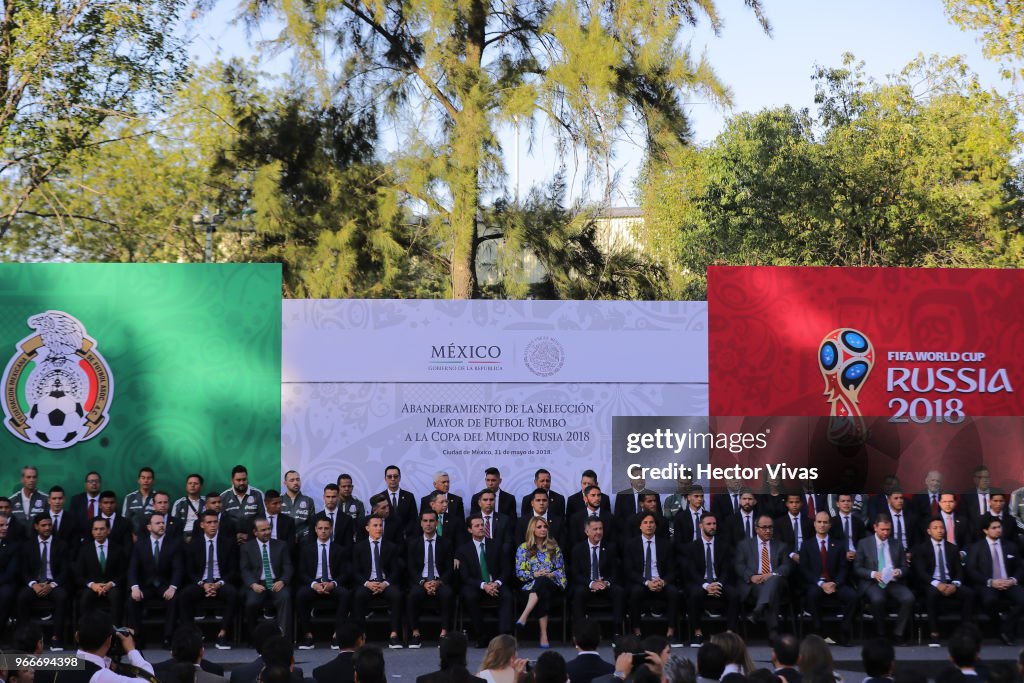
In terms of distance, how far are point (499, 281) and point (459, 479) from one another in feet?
22.7

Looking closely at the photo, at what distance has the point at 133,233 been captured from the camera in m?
23.2

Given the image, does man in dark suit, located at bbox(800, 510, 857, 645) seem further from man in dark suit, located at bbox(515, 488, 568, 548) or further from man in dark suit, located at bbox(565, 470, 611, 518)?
man in dark suit, located at bbox(515, 488, 568, 548)

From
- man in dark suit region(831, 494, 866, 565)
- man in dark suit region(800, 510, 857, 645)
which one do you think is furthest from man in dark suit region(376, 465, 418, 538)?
man in dark suit region(831, 494, 866, 565)

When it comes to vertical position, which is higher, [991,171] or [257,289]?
[991,171]

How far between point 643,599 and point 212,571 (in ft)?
13.1

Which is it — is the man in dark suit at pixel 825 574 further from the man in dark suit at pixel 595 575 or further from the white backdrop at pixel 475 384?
the white backdrop at pixel 475 384

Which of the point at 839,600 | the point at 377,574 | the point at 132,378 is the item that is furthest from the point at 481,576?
the point at 132,378

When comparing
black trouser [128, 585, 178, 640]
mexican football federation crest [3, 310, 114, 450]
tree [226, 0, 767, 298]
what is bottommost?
black trouser [128, 585, 178, 640]

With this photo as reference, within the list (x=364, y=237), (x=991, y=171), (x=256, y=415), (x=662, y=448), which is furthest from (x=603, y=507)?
(x=991, y=171)

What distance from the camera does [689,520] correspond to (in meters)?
12.0

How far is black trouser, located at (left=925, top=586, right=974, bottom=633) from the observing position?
11.5 meters

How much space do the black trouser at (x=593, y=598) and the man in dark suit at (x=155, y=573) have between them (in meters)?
3.60

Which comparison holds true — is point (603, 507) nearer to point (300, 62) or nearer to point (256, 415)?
point (256, 415)

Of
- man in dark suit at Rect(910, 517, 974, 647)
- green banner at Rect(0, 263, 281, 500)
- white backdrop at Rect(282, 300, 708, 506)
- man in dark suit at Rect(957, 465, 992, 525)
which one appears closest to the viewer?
man in dark suit at Rect(910, 517, 974, 647)
